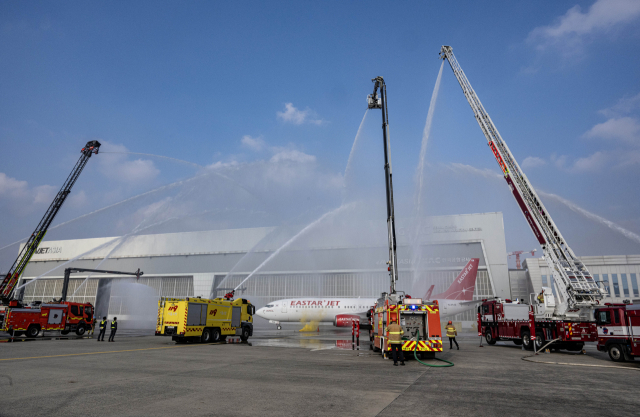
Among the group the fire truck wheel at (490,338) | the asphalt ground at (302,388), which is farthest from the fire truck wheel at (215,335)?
the fire truck wheel at (490,338)

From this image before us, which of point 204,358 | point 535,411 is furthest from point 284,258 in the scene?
point 535,411

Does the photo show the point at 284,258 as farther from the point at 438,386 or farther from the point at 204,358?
the point at 438,386

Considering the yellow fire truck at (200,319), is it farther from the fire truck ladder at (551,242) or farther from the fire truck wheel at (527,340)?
the fire truck ladder at (551,242)

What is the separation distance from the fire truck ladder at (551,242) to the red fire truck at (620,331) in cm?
435

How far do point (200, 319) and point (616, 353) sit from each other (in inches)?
978

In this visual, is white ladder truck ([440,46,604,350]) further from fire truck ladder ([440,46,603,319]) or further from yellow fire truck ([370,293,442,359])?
yellow fire truck ([370,293,442,359])

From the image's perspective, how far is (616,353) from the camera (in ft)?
58.5

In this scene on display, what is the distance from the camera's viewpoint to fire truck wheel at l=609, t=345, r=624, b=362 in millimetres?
17656

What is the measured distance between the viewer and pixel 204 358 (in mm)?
16562

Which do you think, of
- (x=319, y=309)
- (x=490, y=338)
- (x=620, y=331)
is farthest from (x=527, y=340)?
(x=319, y=309)

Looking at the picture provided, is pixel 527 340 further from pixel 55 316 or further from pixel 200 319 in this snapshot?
pixel 55 316

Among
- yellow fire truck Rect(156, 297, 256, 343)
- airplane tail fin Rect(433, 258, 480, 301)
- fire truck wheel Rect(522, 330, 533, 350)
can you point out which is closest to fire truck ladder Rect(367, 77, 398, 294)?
fire truck wheel Rect(522, 330, 533, 350)

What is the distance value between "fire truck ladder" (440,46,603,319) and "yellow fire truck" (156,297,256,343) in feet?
77.1

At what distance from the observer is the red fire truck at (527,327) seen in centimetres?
2188
